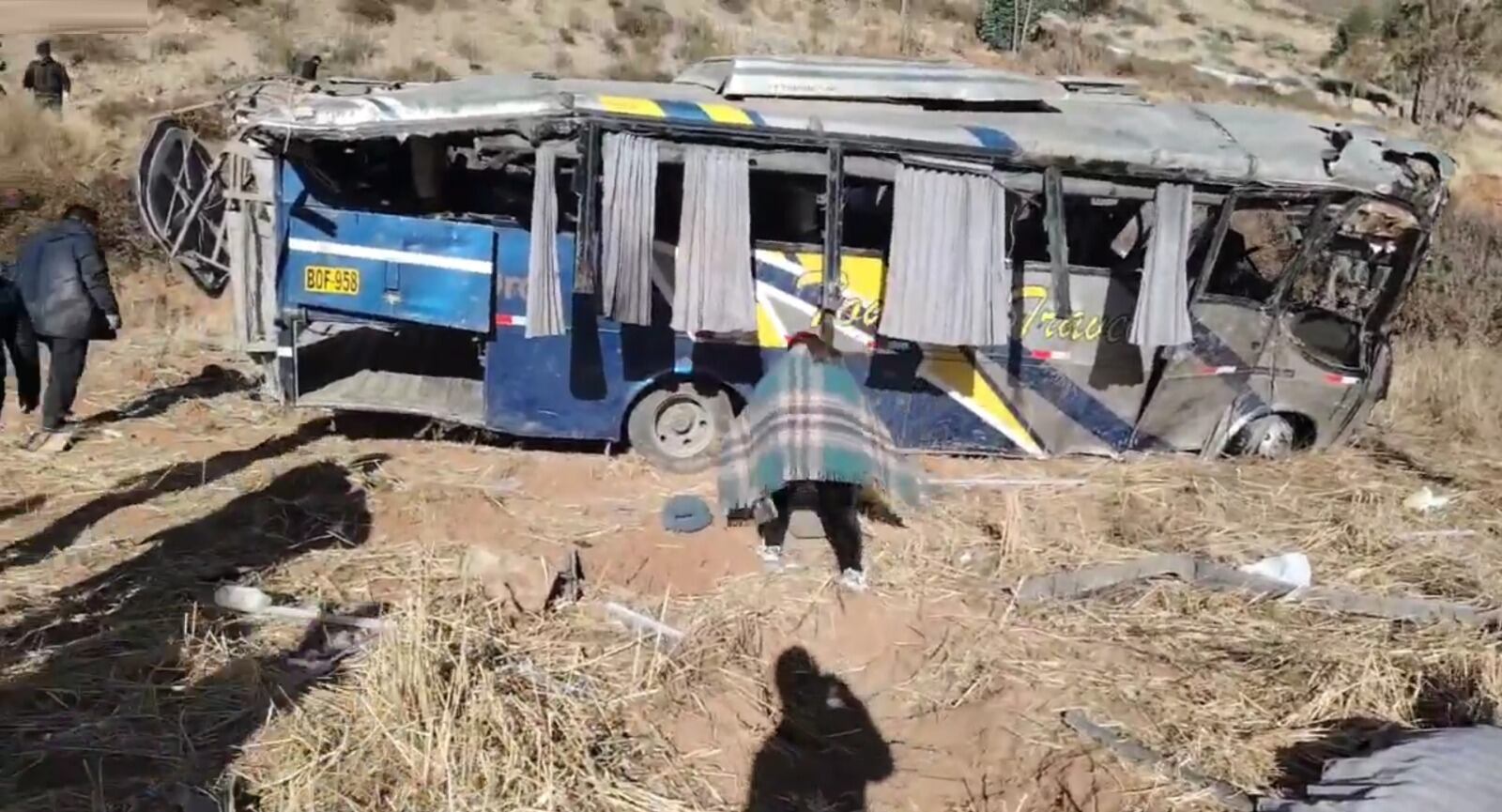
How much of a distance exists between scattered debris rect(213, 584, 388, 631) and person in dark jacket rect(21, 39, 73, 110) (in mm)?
13174

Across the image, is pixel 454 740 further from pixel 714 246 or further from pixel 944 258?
pixel 944 258

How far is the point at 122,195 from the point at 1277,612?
1269cm

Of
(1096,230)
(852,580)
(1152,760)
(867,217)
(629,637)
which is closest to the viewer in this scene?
(1152,760)

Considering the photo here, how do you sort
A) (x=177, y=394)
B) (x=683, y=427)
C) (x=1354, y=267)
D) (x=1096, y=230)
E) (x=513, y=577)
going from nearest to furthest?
(x=513, y=577) < (x=683, y=427) < (x=1354, y=267) < (x=1096, y=230) < (x=177, y=394)

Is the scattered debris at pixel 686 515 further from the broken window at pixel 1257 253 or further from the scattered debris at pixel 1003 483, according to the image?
the broken window at pixel 1257 253

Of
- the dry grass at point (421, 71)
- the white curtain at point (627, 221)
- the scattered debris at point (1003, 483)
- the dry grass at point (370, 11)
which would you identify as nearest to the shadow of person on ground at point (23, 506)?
the white curtain at point (627, 221)

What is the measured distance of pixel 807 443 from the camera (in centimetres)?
653

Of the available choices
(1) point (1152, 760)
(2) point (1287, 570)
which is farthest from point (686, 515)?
(2) point (1287, 570)

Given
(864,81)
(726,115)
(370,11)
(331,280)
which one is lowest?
(331,280)

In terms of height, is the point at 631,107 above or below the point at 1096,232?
above

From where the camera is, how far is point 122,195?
557 inches

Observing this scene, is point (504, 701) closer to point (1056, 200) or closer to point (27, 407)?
point (1056, 200)

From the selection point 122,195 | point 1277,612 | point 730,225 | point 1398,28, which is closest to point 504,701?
point 730,225

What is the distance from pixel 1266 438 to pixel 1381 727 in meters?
3.65
